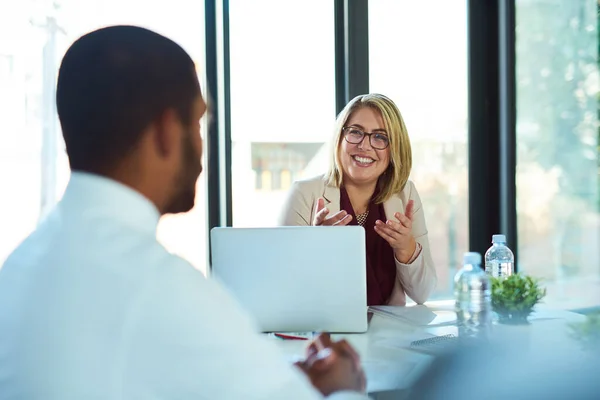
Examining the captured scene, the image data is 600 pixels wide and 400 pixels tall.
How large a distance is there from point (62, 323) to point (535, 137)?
3030 mm

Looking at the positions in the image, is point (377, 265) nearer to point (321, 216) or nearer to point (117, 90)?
point (321, 216)

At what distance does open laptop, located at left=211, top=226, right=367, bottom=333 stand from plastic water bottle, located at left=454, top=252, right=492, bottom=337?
1.20ft

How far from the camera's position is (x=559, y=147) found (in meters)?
3.17

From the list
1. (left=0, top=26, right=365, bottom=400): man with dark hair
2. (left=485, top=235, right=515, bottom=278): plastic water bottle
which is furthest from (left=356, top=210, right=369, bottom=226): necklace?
(left=0, top=26, right=365, bottom=400): man with dark hair

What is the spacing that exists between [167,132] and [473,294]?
1.44m

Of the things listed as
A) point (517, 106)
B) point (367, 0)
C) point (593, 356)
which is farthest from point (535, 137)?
point (593, 356)

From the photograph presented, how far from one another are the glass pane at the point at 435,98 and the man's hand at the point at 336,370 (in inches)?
95.2

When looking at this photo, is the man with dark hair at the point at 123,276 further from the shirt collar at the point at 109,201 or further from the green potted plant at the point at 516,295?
the green potted plant at the point at 516,295

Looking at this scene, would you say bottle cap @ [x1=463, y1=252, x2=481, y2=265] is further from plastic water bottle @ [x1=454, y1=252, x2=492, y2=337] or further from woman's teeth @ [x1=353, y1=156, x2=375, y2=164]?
woman's teeth @ [x1=353, y1=156, x2=375, y2=164]

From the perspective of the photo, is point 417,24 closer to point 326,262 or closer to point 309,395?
point 326,262

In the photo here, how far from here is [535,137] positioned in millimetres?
3260

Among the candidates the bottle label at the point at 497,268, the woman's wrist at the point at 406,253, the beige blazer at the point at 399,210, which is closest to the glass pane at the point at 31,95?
the beige blazer at the point at 399,210

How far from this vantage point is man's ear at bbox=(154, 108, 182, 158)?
2.46 ft

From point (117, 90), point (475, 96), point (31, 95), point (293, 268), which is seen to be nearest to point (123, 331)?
point (117, 90)
